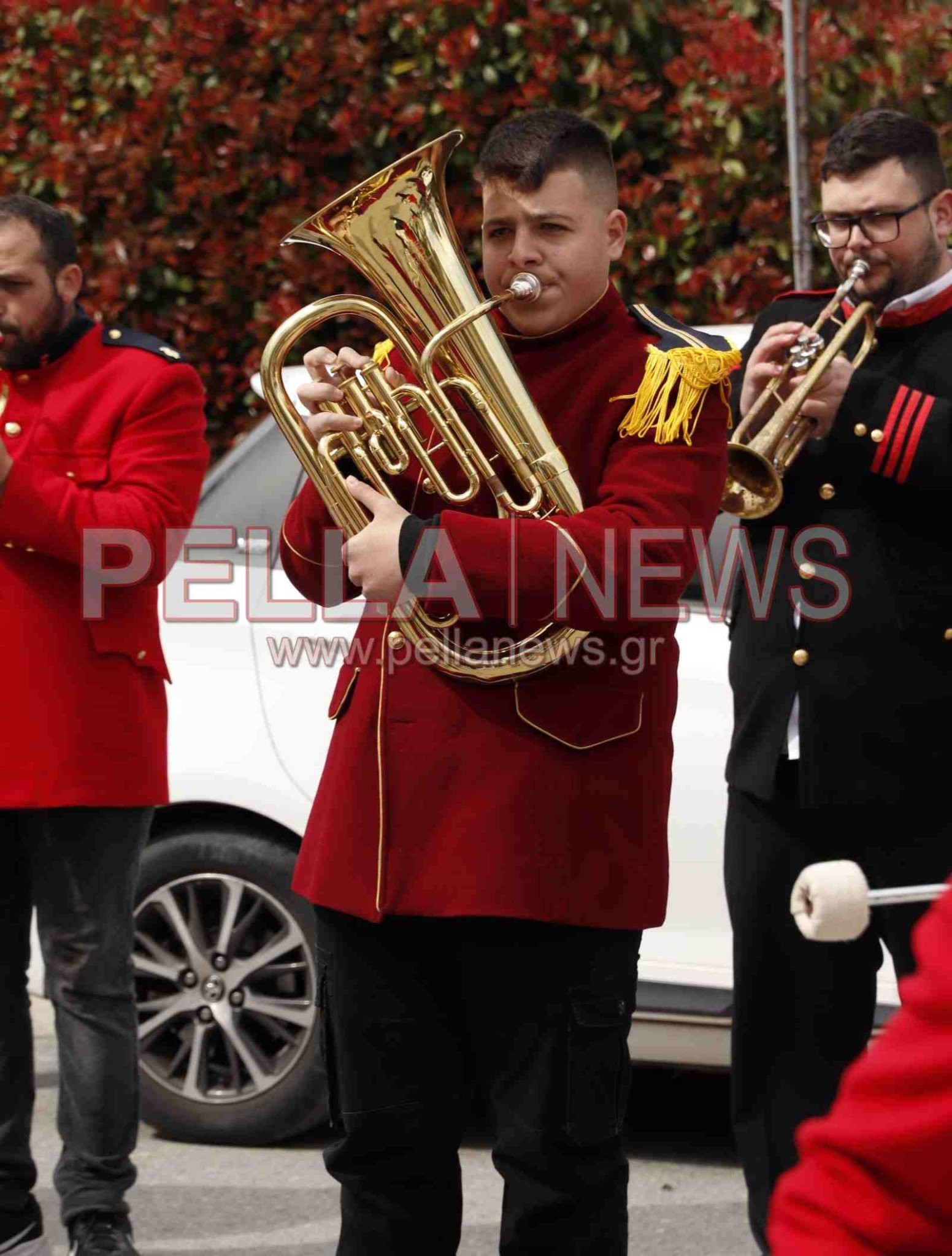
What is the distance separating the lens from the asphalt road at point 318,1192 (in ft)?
13.2

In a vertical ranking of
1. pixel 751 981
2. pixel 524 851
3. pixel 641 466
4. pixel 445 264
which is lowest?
pixel 751 981

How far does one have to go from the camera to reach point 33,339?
12.1ft

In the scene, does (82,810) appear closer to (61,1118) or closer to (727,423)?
(61,1118)

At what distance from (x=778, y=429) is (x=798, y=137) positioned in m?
2.70

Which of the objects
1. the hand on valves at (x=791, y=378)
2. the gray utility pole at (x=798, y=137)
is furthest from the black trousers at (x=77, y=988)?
the gray utility pole at (x=798, y=137)

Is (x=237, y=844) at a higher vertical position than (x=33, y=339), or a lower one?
lower

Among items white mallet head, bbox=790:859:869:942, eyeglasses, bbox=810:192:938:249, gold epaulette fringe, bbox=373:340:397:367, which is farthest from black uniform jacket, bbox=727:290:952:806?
white mallet head, bbox=790:859:869:942

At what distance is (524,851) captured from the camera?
9.09ft

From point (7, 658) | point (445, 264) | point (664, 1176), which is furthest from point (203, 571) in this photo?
point (445, 264)

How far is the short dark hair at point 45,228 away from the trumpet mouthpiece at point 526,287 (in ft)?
4.16

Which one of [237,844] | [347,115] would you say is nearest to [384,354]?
[237,844]

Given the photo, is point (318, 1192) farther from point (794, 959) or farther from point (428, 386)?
point (428, 386)

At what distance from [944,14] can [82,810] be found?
160 inches

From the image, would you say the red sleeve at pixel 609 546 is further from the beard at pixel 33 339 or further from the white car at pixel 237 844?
the white car at pixel 237 844
